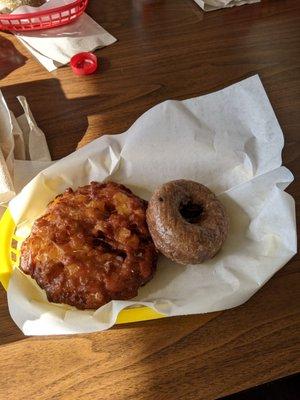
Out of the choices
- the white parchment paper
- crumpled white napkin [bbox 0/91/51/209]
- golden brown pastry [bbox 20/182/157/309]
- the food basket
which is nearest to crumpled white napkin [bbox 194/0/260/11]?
the white parchment paper

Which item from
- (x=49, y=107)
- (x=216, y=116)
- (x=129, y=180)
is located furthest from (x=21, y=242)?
(x=216, y=116)

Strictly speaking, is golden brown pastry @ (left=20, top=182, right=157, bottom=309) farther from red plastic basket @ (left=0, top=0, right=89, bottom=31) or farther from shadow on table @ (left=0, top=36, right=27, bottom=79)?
red plastic basket @ (left=0, top=0, right=89, bottom=31)

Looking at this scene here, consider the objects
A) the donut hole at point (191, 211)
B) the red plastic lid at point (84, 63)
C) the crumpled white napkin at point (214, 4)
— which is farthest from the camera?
the crumpled white napkin at point (214, 4)

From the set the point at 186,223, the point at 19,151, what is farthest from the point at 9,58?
the point at 186,223

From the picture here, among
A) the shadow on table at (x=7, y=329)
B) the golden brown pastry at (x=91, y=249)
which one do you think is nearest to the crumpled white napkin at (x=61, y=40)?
the golden brown pastry at (x=91, y=249)

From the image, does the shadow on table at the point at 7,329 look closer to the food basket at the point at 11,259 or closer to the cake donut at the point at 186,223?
the food basket at the point at 11,259

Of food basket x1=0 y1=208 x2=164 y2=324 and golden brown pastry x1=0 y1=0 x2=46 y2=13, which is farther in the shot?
golden brown pastry x1=0 y1=0 x2=46 y2=13

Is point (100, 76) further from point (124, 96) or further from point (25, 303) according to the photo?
point (25, 303)

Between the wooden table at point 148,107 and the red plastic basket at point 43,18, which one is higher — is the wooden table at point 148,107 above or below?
below
